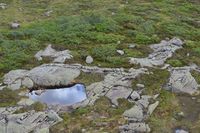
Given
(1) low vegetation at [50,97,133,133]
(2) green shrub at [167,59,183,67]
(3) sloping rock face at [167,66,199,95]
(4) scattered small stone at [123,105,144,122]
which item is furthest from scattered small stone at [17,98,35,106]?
(2) green shrub at [167,59,183,67]

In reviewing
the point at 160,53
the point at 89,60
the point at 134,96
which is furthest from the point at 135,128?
the point at 160,53

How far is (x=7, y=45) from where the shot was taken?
20.0 m

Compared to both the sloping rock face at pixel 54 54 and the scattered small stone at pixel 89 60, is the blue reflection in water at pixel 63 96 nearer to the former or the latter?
the scattered small stone at pixel 89 60

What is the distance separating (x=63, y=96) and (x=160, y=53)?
18.3ft

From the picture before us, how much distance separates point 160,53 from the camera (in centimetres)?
2020

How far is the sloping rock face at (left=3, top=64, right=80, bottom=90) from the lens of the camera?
17.4 metres

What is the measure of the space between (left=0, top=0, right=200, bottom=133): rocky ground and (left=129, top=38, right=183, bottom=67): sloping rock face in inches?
1.8

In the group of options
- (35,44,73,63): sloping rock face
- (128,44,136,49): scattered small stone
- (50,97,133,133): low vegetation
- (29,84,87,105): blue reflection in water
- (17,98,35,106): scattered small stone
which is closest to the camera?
(50,97,133,133): low vegetation

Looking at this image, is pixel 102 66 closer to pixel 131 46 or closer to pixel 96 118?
pixel 131 46

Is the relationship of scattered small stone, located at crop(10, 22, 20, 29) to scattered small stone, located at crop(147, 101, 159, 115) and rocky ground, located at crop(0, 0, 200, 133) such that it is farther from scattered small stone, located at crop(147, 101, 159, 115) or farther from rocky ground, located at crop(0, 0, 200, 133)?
scattered small stone, located at crop(147, 101, 159, 115)

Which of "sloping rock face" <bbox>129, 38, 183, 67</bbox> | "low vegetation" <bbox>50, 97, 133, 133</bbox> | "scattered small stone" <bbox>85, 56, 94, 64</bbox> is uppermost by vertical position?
"scattered small stone" <bbox>85, 56, 94, 64</bbox>

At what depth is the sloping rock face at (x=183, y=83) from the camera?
692 inches

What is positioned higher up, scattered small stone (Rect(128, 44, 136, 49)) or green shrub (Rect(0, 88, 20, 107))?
scattered small stone (Rect(128, 44, 136, 49))

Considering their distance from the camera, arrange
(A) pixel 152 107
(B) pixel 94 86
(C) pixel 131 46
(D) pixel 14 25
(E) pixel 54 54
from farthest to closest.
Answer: (D) pixel 14 25 < (C) pixel 131 46 < (E) pixel 54 54 < (B) pixel 94 86 < (A) pixel 152 107
